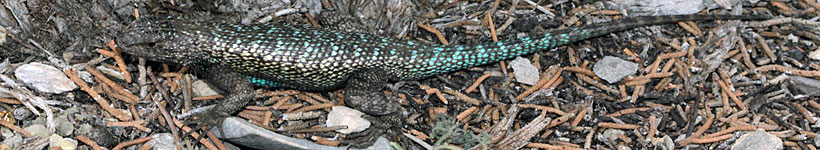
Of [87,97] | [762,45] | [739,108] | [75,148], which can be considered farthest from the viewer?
[762,45]

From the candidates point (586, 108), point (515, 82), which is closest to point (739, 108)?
point (586, 108)

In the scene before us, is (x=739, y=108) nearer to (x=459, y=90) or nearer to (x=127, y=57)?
(x=459, y=90)

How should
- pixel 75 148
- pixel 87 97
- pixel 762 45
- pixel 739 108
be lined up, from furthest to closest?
pixel 762 45
pixel 739 108
pixel 87 97
pixel 75 148

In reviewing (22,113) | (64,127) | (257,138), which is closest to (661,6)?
(257,138)

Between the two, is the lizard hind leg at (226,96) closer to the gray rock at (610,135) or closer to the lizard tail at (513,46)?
the lizard tail at (513,46)

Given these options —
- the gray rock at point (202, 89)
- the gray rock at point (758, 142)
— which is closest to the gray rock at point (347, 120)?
the gray rock at point (202, 89)

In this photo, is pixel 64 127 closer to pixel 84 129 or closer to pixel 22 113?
pixel 84 129

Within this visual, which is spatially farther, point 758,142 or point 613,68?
point 613,68
